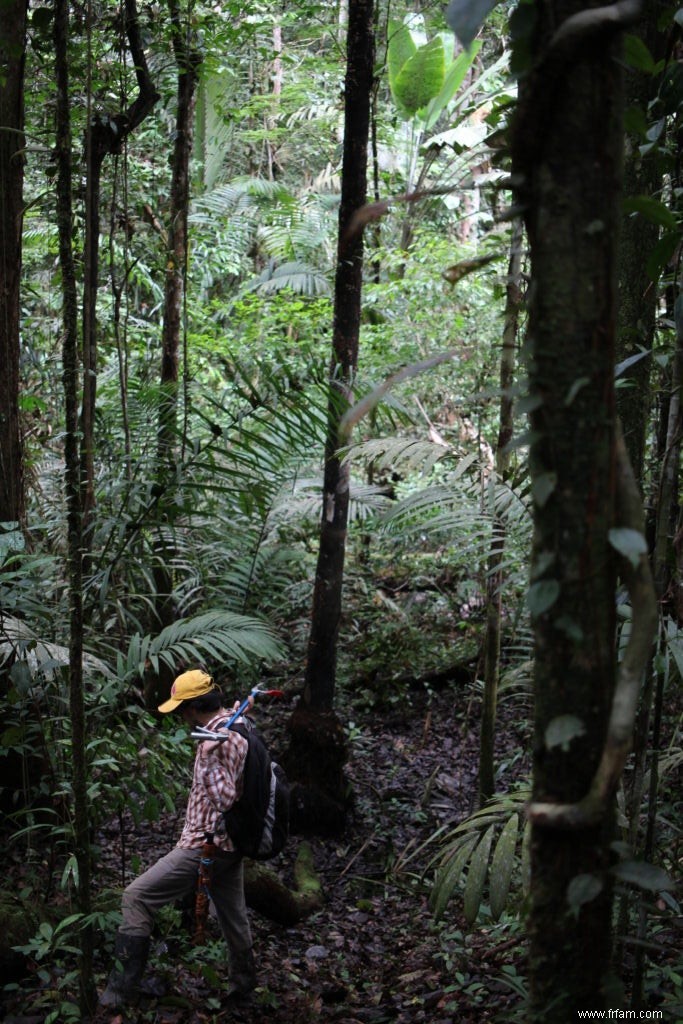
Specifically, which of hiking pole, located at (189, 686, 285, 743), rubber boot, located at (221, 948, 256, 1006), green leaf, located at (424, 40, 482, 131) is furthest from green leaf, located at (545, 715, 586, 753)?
green leaf, located at (424, 40, 482, 131)

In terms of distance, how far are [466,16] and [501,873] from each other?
2.10 m

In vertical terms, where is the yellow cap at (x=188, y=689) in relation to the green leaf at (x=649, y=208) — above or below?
below

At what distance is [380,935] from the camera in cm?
402

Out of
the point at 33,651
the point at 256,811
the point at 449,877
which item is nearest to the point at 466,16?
the point at 449,877

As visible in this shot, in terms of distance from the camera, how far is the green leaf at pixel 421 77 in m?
6.88

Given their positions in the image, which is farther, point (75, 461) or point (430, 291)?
point (430, 291)

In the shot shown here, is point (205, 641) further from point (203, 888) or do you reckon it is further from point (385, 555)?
point (385, 555)

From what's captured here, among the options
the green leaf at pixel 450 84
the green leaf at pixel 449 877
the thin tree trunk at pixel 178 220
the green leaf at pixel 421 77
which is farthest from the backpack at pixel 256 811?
the green leaf at pixel 421 77

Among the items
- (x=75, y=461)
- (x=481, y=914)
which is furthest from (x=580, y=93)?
(x=481, y=914)

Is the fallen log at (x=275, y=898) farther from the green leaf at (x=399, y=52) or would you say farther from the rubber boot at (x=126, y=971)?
the green leaf at (x=399, y=52)

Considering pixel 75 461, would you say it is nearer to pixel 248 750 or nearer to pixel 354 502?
pixel 248 750

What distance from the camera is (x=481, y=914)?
12.0 ft

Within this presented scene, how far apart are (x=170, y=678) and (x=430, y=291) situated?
412 centimetres

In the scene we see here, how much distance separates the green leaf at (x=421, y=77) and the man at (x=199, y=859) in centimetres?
556
